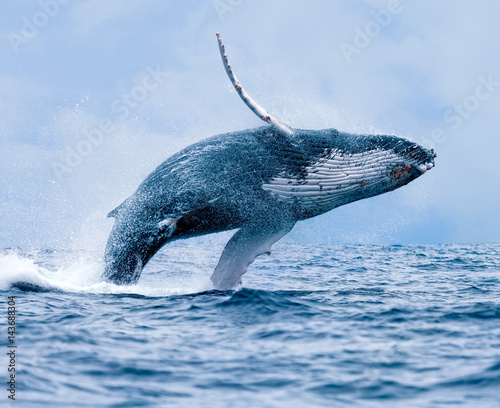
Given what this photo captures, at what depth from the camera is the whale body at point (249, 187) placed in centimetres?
941

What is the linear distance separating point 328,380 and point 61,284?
6.24 metres

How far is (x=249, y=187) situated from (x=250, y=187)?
0.06 ft

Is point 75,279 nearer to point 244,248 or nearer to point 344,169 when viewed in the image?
point 244,248

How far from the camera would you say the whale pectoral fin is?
992cm

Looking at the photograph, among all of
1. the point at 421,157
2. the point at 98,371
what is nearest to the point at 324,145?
the point at 421,157

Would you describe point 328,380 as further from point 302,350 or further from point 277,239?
point 277,239

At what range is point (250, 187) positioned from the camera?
31.2 ft

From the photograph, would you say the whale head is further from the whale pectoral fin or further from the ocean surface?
the ocean surface

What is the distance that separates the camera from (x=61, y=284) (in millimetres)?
10133

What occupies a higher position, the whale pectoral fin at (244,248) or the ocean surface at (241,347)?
the whale pectoral fin at (244,248)

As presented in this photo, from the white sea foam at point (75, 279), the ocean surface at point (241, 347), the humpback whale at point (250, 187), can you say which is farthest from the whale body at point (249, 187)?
the ocean surface at point (241, 347)

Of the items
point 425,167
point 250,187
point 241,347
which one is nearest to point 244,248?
point 250,187

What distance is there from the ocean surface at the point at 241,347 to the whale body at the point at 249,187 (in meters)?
0.77

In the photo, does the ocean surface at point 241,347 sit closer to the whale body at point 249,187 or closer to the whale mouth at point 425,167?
the whale body at point 249,187
